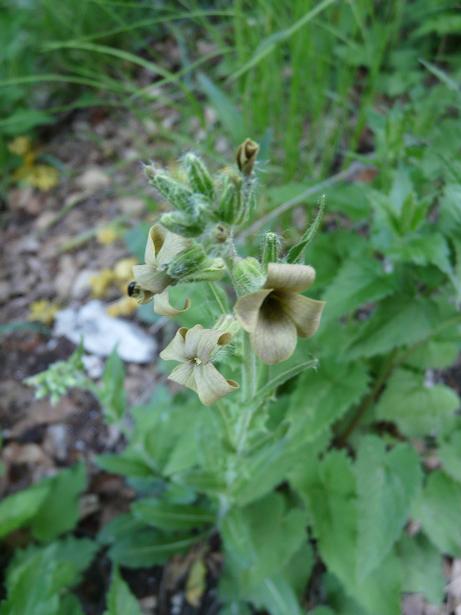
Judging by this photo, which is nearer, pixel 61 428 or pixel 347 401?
pixel 347 401

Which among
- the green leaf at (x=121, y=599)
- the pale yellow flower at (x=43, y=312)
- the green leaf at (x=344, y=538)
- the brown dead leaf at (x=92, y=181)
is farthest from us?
the brown dead leaf at (x=92, y=181)

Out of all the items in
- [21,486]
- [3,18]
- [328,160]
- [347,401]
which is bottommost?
[21,486]

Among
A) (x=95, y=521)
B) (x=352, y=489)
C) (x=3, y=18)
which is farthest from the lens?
(x=3, y=18)

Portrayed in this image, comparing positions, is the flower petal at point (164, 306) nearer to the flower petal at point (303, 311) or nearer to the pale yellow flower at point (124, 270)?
the flower petal at point (303, 311)

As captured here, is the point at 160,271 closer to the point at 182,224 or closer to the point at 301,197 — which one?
the point at 182,224

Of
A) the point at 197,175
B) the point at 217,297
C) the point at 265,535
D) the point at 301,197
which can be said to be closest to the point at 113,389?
the point at 265,535

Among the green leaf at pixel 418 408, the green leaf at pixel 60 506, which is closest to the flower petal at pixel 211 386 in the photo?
the green leaf at pixel 418 408

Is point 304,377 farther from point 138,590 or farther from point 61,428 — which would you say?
point 61,428

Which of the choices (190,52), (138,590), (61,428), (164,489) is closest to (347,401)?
(164,489)
